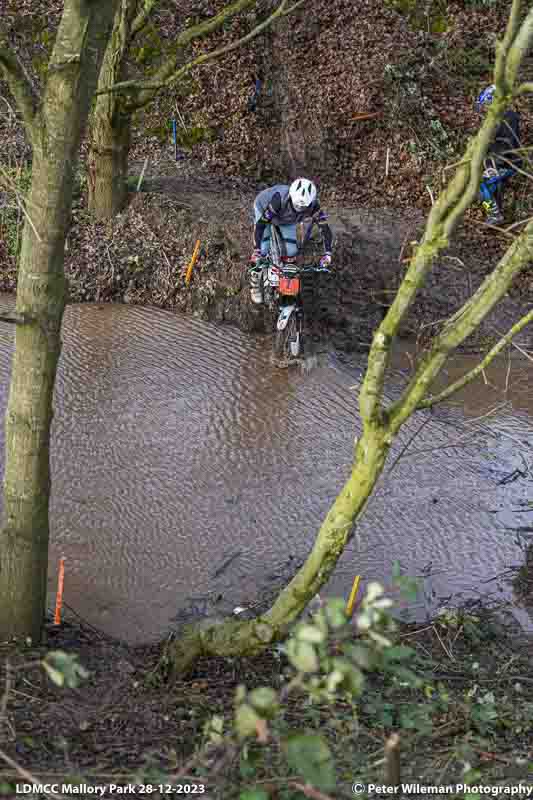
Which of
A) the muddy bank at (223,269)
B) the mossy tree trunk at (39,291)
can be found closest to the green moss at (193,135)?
the muddy bank at (223,269)

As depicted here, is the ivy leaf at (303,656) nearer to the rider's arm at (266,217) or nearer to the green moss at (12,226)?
the rider's arm at (266,217)

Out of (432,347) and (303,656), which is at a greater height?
(432,347)

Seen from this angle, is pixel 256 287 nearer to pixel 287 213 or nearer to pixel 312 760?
pixel 287 213

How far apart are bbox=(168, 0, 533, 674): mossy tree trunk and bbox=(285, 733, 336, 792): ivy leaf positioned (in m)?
2.01

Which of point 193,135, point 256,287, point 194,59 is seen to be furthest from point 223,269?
point 193,135

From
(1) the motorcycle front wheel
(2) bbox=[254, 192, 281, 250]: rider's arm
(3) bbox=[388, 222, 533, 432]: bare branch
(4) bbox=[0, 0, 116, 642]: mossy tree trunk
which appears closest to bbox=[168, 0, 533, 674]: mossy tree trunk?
(3) bbox=[388, 222, 533, 432]: bare branch

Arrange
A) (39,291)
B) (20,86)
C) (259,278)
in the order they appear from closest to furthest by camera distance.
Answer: (20,86)
(39,291)
(259,278)

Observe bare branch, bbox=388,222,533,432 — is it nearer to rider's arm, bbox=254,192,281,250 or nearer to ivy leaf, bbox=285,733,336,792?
ivy leaf, bbox=285,733,336,792

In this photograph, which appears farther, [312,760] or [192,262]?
[192,262]

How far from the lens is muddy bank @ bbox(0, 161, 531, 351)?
36.2 ft

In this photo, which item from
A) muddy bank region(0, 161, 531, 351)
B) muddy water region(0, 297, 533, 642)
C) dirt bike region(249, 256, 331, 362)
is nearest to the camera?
muddy water region(0, 297, 533, 642)

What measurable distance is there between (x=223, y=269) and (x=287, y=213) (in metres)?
1.68

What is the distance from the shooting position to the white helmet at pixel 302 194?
9.45m

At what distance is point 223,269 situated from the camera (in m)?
11.2
